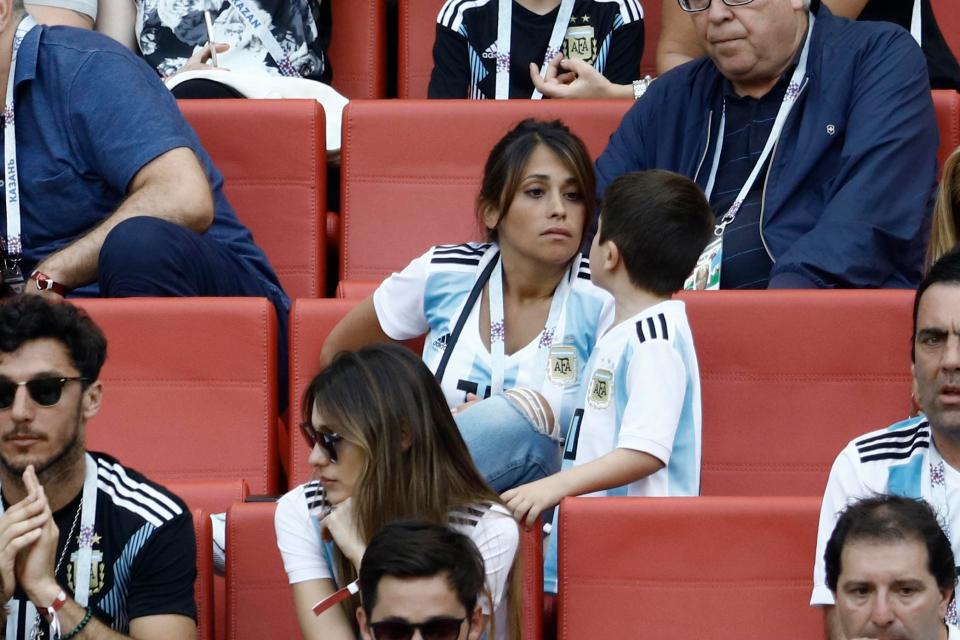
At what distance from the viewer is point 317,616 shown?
2629mm

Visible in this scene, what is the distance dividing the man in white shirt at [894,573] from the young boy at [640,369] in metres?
0.53

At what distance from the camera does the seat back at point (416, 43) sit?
478cm

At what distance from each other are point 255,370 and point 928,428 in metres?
1.25

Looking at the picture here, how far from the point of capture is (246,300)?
3.38 meters

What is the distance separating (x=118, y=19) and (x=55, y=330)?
6.75 ft

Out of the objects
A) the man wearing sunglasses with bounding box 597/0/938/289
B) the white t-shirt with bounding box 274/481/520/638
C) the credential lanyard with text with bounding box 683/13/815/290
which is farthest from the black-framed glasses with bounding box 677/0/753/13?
the white t-shirt with bounding box 274/481/520/638

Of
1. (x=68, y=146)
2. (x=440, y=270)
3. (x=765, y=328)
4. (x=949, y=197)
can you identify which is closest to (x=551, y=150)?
(x=440, y=270)

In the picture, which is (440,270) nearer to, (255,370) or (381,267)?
(255,370)

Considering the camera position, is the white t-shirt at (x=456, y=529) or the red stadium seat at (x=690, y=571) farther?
the red stadium seat at (x=690, y=571)

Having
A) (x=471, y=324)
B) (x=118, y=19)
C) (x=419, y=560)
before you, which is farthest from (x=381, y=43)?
(x=419, y=560)

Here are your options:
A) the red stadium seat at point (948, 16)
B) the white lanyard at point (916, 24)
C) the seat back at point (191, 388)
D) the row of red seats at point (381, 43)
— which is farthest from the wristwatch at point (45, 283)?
the red stadium seat at point (948, 16)

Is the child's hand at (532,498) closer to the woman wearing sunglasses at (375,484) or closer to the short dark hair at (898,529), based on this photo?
the woman wearing sunglasses at (375,484)

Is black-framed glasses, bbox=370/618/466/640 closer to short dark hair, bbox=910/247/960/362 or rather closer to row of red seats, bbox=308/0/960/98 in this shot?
short dark hair, bbox=910/247/960/362

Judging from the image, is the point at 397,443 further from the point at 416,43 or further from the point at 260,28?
the point at 416,43
